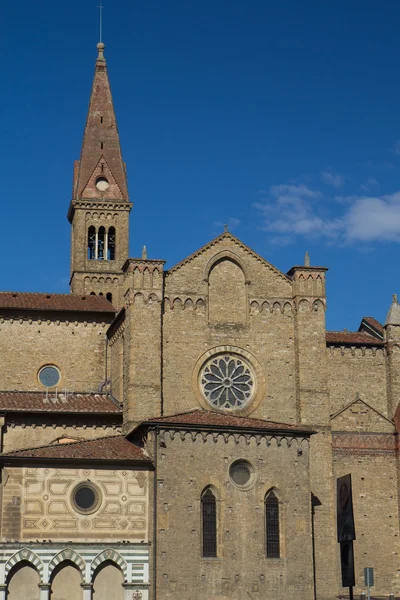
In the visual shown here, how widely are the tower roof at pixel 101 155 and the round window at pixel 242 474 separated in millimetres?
28140

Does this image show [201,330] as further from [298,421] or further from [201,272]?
[298,421]

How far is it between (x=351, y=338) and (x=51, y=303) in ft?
45.8

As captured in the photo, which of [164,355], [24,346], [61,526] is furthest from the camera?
[24,346]

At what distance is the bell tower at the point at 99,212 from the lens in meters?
59.2

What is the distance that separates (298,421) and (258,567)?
736cm

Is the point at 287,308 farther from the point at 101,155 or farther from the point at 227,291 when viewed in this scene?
the point at 101,155

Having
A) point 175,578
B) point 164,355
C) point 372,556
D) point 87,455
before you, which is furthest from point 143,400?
point 372,556

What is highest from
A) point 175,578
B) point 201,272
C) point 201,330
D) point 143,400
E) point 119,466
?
point 201,272

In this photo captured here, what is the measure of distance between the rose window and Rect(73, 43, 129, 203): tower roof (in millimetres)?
22601

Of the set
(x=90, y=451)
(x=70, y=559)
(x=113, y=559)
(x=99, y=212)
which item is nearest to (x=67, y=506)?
(x=70, y=559)

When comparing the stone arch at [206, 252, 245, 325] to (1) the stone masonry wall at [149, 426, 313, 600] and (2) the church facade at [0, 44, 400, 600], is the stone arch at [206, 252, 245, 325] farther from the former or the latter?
(1) the stone masonry wall at [149, 426, 313, 600]

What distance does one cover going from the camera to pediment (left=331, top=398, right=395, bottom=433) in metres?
43.3

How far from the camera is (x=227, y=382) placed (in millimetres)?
41438

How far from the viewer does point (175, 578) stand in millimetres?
34906
